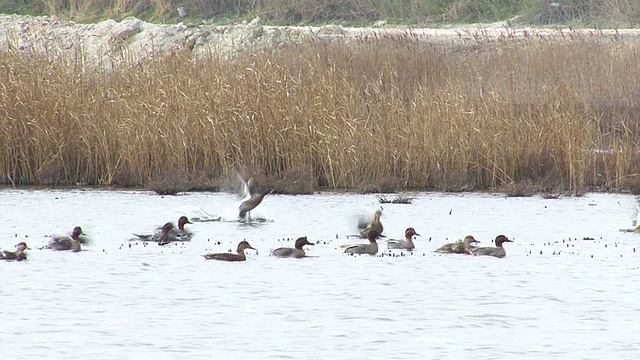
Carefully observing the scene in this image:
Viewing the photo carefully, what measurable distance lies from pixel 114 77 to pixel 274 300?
925 cm

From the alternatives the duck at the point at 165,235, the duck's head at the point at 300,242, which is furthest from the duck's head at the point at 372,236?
the duck at the point at 165,235

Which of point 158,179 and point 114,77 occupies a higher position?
point 114,77

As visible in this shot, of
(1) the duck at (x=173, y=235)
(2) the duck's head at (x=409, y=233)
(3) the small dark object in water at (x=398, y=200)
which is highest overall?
(3) the small dark object in water at (x=398, y=200)

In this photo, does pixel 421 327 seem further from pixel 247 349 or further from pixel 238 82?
pixel 238 82

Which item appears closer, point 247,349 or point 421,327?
point 247,349

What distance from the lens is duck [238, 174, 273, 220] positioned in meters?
15.2

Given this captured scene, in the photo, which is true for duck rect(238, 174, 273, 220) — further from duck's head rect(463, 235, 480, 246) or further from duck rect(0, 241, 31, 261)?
duck rect(0, 241, 31, 261)

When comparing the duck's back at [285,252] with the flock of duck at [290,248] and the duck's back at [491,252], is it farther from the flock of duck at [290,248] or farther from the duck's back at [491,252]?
the duck's back at [491,252]

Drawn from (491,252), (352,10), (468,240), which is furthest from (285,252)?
(352,10)

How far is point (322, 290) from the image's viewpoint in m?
10.7

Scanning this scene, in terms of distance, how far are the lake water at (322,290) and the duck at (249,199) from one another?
196 mm

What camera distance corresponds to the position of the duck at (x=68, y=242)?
41.2 feet

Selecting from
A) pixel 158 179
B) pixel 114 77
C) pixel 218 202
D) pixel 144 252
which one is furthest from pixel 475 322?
pixel 114 77

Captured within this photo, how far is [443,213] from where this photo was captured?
626 inches
